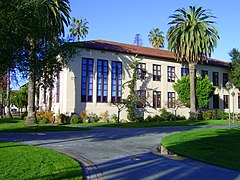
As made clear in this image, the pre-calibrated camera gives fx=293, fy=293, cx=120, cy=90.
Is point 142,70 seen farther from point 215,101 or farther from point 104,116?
point 215,101

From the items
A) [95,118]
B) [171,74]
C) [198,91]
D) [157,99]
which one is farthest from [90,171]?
[171,74]

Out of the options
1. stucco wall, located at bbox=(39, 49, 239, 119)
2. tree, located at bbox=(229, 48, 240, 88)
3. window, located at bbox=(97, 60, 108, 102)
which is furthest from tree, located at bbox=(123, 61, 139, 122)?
tree, located at bbox=(229, 48, 240, 88)

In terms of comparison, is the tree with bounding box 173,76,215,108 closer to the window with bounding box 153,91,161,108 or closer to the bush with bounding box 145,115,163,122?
the window with bounding box 153,91,161,108

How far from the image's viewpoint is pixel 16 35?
1005 centimetres

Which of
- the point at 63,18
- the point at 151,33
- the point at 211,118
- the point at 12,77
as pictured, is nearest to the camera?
the point at 12,77

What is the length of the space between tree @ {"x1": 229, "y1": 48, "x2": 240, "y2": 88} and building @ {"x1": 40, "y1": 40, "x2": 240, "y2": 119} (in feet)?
18.6

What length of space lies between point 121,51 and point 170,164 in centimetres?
2861

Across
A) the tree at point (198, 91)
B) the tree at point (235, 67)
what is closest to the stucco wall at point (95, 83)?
the tree at point (198, 91)

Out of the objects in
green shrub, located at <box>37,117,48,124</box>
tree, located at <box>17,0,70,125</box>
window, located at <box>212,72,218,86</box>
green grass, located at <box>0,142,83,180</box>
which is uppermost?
window, located at <box>212,72,218,86</box>

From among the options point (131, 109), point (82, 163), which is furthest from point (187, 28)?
point (82, 163)

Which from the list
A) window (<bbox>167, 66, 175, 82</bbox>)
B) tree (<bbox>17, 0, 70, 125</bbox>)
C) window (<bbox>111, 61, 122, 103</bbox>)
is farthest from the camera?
window (<bbox>167, 66, 175, 82</bbox>)

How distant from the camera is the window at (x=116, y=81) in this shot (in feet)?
120

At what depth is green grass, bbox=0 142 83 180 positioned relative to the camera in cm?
714

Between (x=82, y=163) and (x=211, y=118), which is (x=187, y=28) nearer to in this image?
(x=211, y=118)
